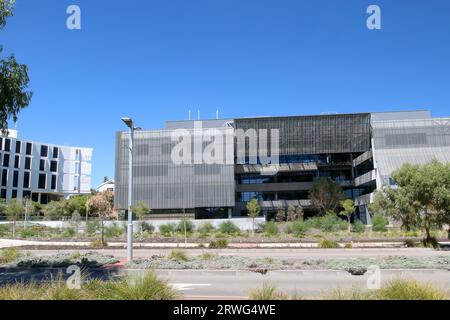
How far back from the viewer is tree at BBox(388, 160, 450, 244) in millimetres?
25750

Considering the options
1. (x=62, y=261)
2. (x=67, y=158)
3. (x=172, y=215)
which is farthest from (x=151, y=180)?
(x=62, y=261)

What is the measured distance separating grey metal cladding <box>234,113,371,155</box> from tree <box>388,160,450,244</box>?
1919 inches

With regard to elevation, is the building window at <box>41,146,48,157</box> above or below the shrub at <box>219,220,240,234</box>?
above

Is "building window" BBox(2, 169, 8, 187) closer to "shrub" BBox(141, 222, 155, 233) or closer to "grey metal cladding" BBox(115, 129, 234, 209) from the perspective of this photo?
"grey metal cladding" BBox(115, 129, 234, 209)

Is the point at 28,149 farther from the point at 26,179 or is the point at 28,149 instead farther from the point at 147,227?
the point at 147,227

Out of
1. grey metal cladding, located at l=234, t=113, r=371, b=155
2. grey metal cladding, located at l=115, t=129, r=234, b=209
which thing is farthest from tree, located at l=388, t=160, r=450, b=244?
grey metal cladding, located at l=115, t=129, r=234, b=209

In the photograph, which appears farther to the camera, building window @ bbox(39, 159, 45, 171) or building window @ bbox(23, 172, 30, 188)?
building window @ bbox(39, 159, 45, 171)

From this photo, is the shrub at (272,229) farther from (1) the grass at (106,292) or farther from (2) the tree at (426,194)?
(1) the grass at (106,292)

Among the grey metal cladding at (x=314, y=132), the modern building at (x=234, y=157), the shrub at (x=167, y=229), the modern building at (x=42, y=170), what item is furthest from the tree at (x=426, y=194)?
the modern building at (x=42, y=170)

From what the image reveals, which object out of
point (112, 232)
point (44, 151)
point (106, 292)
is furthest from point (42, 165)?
point (106, 292)

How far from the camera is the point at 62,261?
18547 millimetres

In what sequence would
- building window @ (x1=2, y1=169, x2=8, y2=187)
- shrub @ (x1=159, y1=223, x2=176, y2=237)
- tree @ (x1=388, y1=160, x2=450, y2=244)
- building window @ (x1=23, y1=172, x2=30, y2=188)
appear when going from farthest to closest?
building window @ (x1=23, y1=172, x2=30, y2=188)
building window @ (x1=2, y1=169, x2=8, y2=187)
shrub @ (x1=159, y1=223, x2=176, y2=237)
tree @ (x1=388, y1=160, x2=450, y2=244)

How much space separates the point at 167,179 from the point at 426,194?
5605 cm

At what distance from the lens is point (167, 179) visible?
76.7 metres
